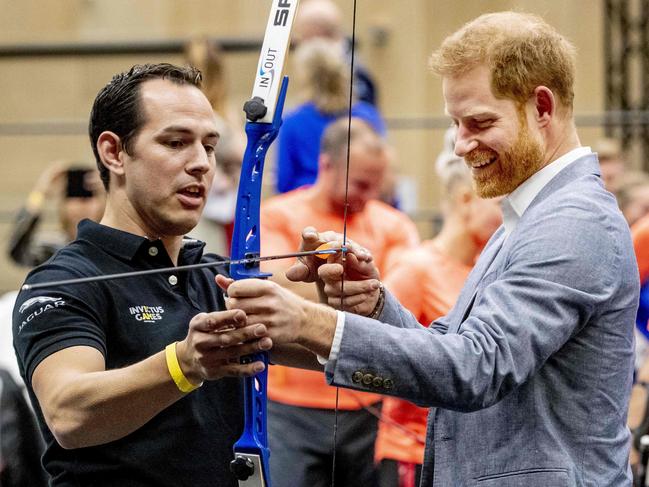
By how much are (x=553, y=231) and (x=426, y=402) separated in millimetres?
371

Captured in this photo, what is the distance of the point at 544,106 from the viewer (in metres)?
2.26

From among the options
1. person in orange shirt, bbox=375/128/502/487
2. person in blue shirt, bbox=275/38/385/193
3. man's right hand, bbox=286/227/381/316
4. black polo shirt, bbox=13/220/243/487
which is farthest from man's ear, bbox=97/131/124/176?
person in blue shirt, bbox=275/38/385/193

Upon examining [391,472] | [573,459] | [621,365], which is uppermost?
[621,365]

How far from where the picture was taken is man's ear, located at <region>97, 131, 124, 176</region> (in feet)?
7.82

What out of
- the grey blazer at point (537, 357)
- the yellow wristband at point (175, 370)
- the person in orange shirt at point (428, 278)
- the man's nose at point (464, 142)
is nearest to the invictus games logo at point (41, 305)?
the yellow wristband at point (175, 370)

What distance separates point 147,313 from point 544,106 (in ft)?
2.76

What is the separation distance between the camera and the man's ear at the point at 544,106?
88.4 inches

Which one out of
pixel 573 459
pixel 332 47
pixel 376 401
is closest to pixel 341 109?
pixel 332 47

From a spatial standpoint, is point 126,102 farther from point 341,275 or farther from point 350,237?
point 350,237

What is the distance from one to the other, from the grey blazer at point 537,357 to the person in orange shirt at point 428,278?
1337 millimetres

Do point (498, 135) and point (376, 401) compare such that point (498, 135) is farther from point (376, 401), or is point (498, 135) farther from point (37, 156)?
point (37, 156)

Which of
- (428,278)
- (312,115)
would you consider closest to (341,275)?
(428,278)

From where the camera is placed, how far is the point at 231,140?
438 cm

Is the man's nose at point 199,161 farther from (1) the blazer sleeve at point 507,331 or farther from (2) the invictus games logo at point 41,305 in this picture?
(1) the blazer sleeve at point 507,331
